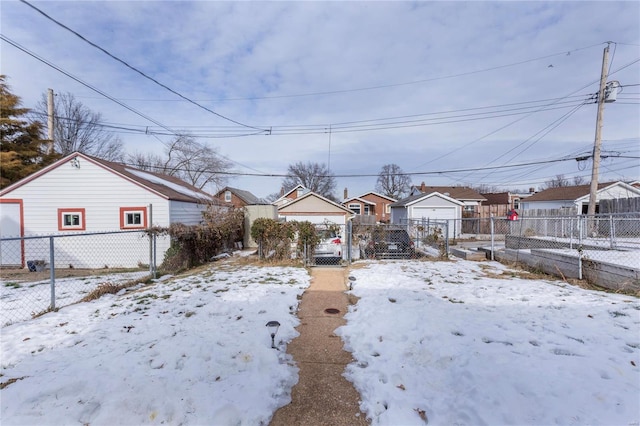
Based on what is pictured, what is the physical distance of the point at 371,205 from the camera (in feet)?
129

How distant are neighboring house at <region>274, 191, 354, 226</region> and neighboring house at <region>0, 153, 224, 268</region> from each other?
806 cm

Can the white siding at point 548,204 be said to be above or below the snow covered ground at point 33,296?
above

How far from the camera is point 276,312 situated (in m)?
5.11

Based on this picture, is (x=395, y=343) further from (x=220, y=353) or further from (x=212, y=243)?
(x=212, y=243)

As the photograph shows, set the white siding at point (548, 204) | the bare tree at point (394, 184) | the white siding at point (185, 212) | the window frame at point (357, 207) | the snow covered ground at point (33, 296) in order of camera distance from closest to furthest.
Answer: the snow covered ground at point (33, 296)
the white siding at point (185, 212)
the white siding at point (548, 204)
the window frame at point (357, 207)
the bare tree at point (394, 184)

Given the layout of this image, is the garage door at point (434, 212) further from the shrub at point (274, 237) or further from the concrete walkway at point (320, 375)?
the concrete walkway at point (320, 375)

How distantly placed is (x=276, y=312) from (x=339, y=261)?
4.93 m

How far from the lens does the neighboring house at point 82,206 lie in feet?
39.3

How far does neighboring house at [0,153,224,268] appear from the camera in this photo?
471 inches

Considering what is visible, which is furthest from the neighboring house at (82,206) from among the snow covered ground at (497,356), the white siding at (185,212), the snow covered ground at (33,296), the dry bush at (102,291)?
the snow covered ground at (497,356)

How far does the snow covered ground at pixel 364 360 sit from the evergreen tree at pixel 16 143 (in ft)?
49.8

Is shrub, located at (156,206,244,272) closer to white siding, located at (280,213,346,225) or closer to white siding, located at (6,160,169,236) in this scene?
white siding, located at (6,160,169,236)

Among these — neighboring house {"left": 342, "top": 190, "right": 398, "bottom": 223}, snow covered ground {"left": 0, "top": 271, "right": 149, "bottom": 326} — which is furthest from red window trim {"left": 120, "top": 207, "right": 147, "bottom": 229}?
neighboring house {"left": 342, "top": 190, "right": 398, "bottom": 223}

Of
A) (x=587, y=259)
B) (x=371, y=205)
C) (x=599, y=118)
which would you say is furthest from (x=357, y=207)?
(x=587, y=259)
